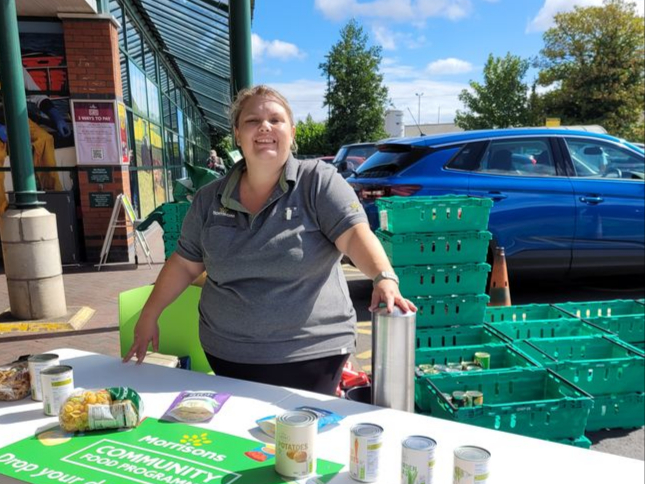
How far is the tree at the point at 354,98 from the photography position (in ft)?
125

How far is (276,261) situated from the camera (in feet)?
6.95

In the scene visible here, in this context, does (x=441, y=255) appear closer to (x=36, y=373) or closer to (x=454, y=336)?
(x=454, y=336)

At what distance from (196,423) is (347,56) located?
3945cm

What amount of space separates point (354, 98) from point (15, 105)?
34.5 m

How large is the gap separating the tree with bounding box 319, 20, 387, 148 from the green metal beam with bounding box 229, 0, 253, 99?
3512cm

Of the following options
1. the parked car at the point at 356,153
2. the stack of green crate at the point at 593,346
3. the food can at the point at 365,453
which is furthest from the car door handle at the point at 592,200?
the parked car at the point at 356,153

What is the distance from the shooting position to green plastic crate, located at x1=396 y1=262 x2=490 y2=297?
3.97 m

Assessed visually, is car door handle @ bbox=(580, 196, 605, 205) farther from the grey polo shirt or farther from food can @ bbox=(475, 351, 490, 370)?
the grey polo shirt

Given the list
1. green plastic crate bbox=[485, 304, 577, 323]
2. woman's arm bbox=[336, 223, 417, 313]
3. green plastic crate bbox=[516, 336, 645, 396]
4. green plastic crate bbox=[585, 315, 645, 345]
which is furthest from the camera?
green plastic crate bbox=[485, 304, 577, 323]

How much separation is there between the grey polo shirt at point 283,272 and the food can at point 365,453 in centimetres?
74

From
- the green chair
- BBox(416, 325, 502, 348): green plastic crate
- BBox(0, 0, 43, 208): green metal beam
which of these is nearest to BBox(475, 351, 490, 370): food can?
BBox(416, 325, 502, 348): green plastic crate

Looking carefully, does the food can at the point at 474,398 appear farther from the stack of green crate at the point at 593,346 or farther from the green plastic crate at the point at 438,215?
the green plastic crate at the point at 438,215

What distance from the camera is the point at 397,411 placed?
1.79 meters

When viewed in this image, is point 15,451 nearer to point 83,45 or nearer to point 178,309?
point 178,309
